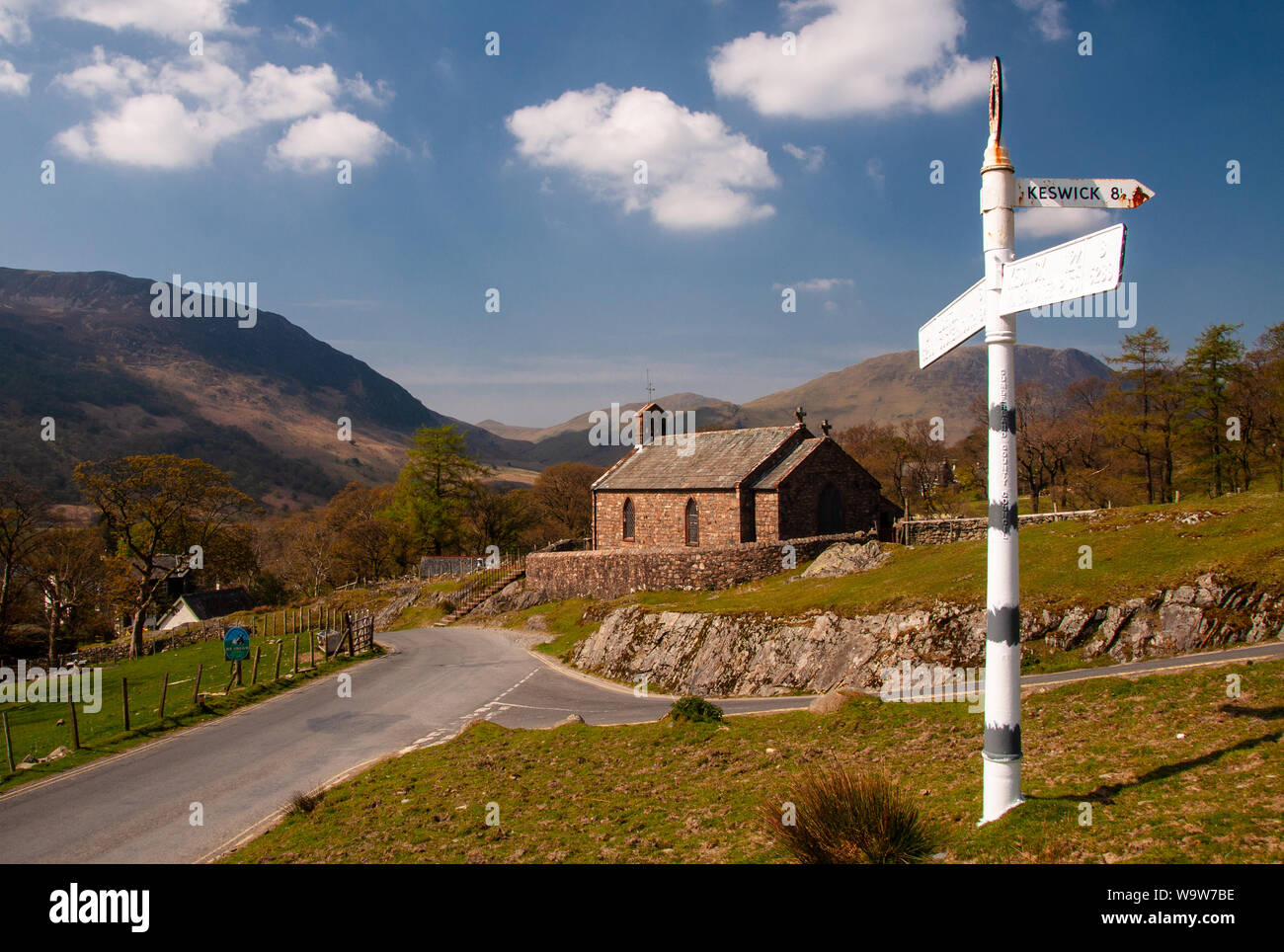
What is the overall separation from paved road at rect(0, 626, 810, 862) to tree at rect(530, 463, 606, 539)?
4758 centimetres

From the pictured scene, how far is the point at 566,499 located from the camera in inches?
3258

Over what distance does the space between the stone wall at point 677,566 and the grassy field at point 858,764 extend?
1869 centimetres

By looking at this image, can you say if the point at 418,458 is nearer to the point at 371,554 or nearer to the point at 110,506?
the point at 371,554

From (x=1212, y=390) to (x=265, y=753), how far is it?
51.6 meters

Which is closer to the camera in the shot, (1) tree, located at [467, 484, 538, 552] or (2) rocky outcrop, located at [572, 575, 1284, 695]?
(2) rocky outcrop, located at [572, 575, 1284, 695]

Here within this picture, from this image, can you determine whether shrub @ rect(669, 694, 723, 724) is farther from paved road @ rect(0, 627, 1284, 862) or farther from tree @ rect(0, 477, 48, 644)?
tree @ rect(0, 477, 48, 644)

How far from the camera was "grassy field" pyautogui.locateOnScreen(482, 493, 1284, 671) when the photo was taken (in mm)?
16062

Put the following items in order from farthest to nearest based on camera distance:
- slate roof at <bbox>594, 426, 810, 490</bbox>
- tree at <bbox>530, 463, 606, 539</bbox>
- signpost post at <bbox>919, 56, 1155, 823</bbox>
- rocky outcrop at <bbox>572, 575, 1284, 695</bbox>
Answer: tree at <bbox>530, 463, 606, 539</bbox>, slate roof at <bbox>594, 426, 810, 490</bbox>, rocky outcrop at <bbox>572, 575, 1284, 695</bbox>, signpost post at <bbox>919, 56, 1155, 823</bbox>

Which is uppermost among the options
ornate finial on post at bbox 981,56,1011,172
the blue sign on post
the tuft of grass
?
ornate finial on post at bbox 981,56,1011,172

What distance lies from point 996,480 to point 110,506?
5206 cm

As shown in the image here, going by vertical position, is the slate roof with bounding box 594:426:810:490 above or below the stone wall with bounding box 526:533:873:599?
above

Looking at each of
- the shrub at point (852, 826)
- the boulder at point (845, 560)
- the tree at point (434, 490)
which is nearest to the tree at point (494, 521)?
the tree at point (434, 490)

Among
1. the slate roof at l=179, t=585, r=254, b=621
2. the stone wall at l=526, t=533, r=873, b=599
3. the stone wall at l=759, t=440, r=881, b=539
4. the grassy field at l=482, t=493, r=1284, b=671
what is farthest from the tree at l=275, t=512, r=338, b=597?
the grassy field at l=482, t=493, r=1284, b=671
